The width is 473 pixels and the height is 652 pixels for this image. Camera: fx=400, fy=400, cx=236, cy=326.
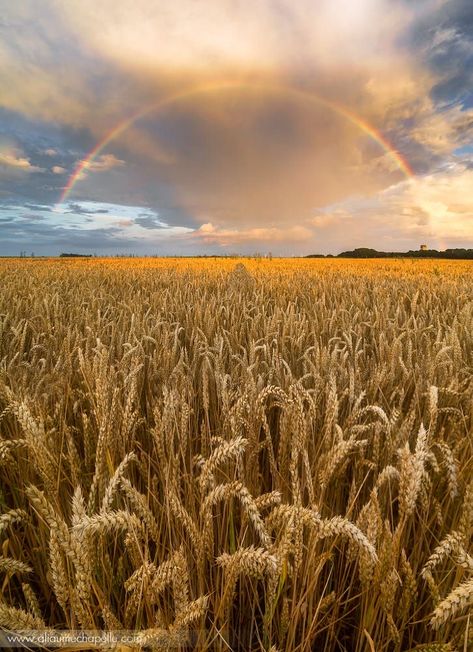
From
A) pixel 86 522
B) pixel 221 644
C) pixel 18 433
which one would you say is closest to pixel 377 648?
pixel 221 644

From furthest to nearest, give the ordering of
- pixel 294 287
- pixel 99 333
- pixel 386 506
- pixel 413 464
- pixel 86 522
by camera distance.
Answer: pixel 294 287 → pixel 99 333 → pixel 386 506 → pixel 413 464 → pixel 86 522

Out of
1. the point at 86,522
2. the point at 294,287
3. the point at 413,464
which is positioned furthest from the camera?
the point at 294,287

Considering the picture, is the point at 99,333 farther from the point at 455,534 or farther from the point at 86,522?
the point at 455,534

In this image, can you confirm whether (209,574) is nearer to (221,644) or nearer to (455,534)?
(221,644)

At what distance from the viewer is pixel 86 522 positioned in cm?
65

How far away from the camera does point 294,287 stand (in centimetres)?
574

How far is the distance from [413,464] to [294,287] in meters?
5.05

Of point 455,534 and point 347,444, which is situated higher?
point 347,444

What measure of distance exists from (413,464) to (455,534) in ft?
0.57

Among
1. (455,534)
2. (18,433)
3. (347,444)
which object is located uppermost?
(347,444)

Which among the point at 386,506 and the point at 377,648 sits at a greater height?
the point at 386,506

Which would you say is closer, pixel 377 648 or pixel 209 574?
pixel 377 648

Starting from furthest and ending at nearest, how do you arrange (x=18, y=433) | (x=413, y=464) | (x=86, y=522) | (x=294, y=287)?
(x=294, y=287) → (x=18, y=433) → (x=413, y=464) → (x=86, y=522)

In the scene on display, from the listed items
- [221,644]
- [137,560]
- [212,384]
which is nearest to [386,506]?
[221,644]
